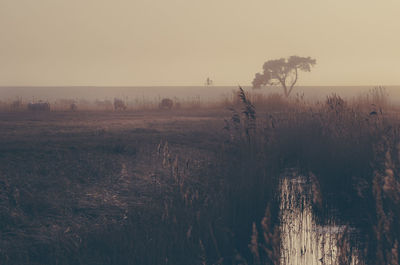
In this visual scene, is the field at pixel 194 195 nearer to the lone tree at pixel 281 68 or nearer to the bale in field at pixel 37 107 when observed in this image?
the bale in field at pixel 37 107

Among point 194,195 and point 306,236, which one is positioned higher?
point 194,195

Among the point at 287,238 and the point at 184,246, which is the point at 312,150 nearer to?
the point at 287,238

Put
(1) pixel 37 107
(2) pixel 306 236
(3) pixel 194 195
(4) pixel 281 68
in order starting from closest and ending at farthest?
1. (2) pixel 306 236
2. (3) pixel 194 195
3. (1) pixel 37 107
4. (4) pixel 281 68

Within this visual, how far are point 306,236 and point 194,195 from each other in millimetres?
1132

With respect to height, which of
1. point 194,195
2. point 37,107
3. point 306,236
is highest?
point 37,107

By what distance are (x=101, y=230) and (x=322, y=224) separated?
2.14 meters

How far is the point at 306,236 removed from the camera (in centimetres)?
443

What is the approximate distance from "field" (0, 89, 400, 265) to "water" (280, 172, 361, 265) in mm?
106

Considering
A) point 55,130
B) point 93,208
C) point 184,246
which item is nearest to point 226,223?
point 184,246

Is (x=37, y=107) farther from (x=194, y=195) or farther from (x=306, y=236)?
(x=306, y=236)

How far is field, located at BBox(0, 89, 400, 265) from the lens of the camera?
3734 millimetres

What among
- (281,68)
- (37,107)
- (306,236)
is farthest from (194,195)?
(281,68)

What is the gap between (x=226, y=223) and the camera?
13.7 feet

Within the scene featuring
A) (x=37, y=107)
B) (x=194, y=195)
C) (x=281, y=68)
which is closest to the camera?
(x=194, y=195)
